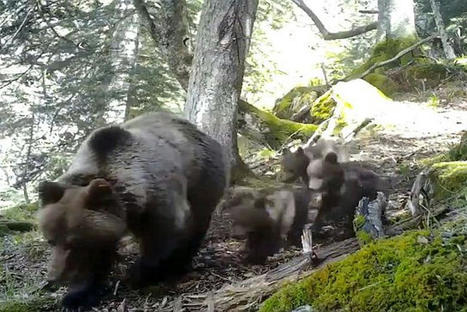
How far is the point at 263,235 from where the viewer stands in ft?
19.5

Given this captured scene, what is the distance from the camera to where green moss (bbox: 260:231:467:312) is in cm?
248

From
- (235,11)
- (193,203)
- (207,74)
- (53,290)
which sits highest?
(235,11)

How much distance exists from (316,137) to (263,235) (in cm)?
583

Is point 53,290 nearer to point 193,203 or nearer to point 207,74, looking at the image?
point 193,203

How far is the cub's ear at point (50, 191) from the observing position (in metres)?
4.72

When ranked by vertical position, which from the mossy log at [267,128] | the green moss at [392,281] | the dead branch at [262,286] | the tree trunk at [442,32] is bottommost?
the dead branch at [262,286]

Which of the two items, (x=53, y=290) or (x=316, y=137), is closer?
(x=53, y=290)

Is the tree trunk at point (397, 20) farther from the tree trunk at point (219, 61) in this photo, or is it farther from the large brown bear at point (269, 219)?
the large brown bear at point (269, 219)

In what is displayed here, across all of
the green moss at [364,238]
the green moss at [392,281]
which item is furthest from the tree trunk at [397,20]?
the green moss at [392,281]

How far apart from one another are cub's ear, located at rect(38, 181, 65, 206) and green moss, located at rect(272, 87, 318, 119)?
10036 mm

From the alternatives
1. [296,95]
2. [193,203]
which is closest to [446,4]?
[296,95]

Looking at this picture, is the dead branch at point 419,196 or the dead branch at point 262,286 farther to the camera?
the dead branch at point 419,196

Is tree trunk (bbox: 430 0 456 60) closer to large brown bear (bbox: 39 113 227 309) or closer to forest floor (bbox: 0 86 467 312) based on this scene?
forest floor (bbox: 0 86 467 312)

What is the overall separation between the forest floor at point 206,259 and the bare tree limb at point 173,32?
2.34 m
